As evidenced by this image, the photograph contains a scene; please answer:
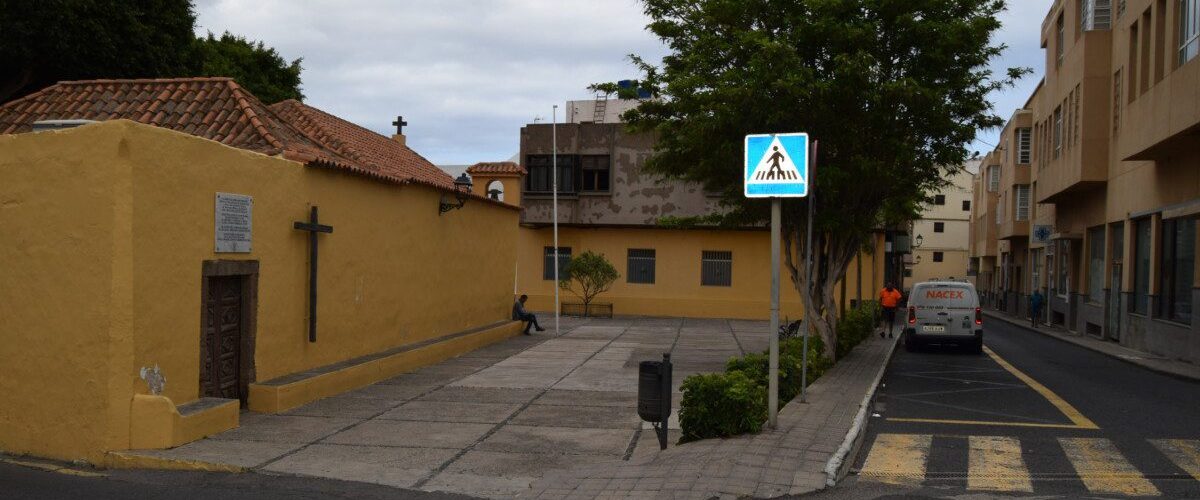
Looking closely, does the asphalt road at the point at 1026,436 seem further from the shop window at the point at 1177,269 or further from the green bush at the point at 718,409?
the shop window at the point at 1177,269

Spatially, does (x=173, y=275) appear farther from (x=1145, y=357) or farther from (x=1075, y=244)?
(x=1075, y=244)

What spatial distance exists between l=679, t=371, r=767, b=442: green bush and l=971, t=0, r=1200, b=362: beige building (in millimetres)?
14127

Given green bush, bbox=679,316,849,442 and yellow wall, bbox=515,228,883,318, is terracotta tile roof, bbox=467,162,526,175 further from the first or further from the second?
green bush, bbox=679,316,849,442

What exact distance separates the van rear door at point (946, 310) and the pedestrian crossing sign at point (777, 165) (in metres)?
13.4

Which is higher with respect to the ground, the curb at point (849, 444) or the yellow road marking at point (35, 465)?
the curb at point (849, 444)

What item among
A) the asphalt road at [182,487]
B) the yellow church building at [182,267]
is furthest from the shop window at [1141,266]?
the asphalt road at [182,487]

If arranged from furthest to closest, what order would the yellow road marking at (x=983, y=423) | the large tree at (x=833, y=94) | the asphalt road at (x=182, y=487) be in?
the large tree at (x=833, y=94), the yellow road marking at (x=983, y=423), the asphalt road at (x=182, y=487)

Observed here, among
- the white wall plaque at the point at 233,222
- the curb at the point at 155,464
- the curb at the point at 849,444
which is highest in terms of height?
the white wall plaque at the point at 233,222

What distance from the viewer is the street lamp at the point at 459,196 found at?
60.2ft

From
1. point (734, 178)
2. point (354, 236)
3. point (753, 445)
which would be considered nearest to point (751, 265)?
point (734, 178)

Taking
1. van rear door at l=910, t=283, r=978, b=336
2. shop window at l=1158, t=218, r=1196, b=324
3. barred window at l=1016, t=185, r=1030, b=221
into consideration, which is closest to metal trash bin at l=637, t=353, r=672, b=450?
van rear door at l=910, t=283, r=978, b=336

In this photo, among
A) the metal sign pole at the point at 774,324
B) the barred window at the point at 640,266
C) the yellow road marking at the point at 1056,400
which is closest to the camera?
the metal sign pole at the point at 774,324

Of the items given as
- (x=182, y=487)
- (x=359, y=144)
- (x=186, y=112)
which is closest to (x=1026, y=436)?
(x=182, y=487)

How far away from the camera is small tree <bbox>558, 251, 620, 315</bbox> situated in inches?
1256
